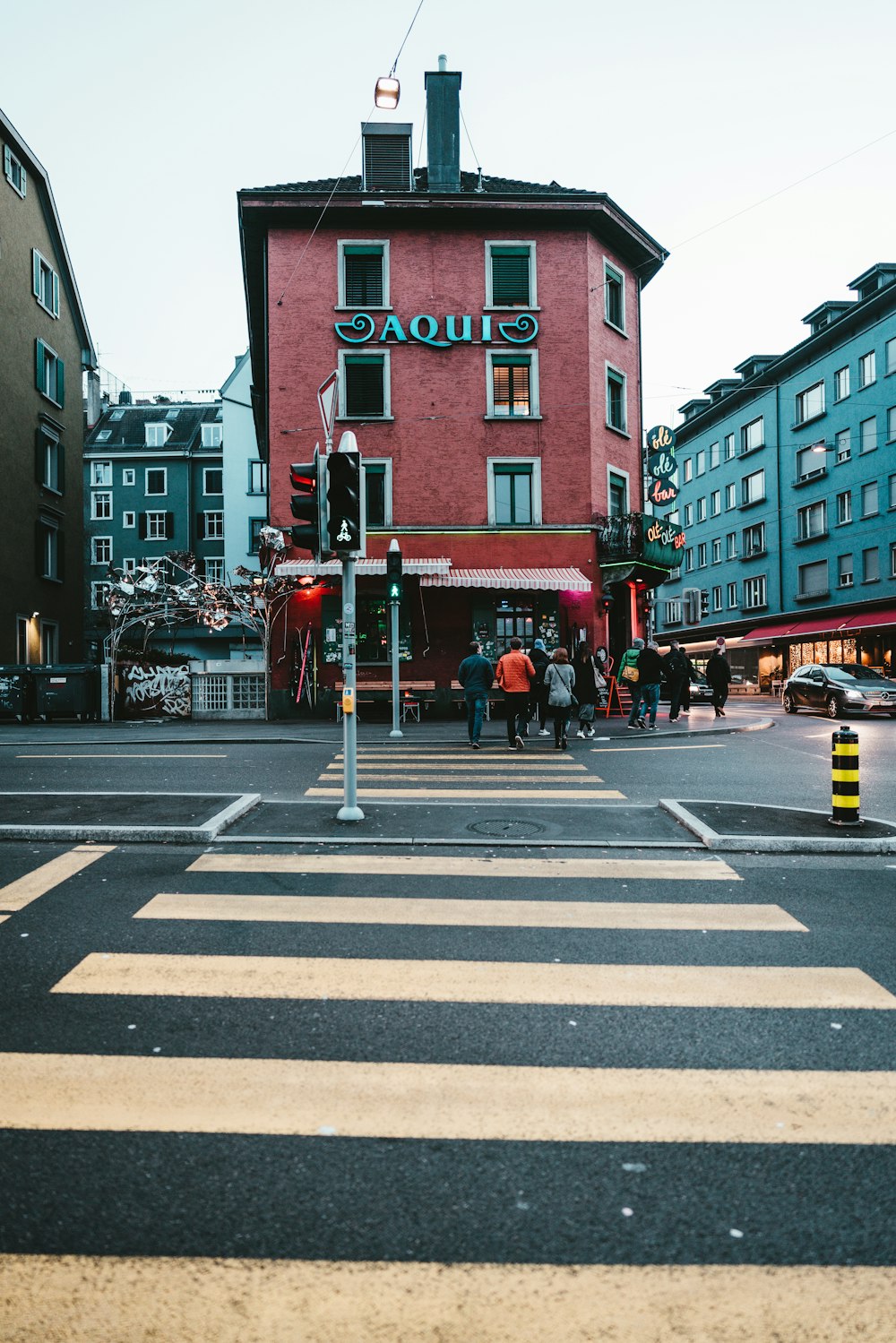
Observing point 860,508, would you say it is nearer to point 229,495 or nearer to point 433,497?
point 433,497

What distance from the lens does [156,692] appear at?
25.8 m

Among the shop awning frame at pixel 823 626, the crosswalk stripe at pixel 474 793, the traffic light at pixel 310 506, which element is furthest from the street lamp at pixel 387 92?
the shop awning frame at pixel 823 626

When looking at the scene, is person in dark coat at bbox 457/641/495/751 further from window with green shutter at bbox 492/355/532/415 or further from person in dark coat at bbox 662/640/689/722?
window with green shutter at bbox 492/355/532/415

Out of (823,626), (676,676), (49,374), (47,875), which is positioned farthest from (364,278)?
(823,626)

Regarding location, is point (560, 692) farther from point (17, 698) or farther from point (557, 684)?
point (17, 698)

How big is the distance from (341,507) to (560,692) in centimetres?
778

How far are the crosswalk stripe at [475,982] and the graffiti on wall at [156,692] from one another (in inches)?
839

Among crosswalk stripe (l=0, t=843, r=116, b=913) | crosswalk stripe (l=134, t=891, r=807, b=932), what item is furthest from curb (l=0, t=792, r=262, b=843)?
crosswalk stripe (l=134, t=891, r=807, b=932)

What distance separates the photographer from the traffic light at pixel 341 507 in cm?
862

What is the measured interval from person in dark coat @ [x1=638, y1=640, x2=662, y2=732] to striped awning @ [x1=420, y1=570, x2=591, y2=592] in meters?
5.56

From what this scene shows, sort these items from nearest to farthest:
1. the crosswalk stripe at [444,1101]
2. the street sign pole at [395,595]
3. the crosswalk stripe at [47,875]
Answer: the crosswalk stripe at [444,1101], the crosswalk stripe at [47,875], the street sign pole at [395,595]

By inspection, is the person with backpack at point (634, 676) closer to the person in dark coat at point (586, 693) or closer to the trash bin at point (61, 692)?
the person in dark coat at point (586, 693)

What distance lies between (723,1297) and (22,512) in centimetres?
3334

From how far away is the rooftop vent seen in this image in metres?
28.0
